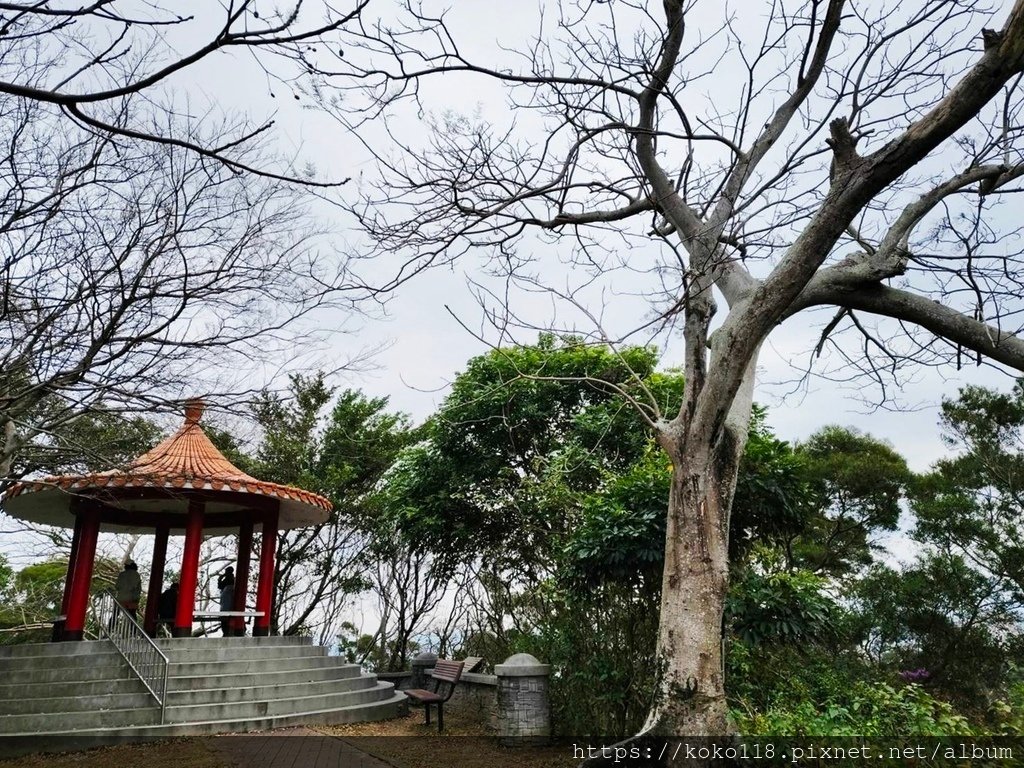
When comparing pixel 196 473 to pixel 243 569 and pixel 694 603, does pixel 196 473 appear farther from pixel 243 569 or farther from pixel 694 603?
pixel 694 603

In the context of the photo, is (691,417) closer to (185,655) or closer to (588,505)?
(588,505)

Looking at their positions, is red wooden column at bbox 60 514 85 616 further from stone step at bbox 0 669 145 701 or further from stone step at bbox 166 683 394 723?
stone step at bbox 166 683 394 723

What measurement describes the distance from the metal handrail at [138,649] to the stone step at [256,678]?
0.89 feet

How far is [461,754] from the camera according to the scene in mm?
7711

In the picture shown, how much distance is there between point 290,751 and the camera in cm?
752

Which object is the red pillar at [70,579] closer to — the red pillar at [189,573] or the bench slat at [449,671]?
the red pillar at [189,573]

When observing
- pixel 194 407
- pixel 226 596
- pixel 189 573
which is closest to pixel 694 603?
pixel 194 407

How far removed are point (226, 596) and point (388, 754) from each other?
668 centimetres

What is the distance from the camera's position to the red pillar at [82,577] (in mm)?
10625

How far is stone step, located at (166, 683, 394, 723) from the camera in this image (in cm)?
863

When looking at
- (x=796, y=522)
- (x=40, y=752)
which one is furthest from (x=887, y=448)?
(x=40, y=752)

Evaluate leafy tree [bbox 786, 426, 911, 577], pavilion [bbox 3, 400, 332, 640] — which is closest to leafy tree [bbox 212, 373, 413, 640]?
pavilion [bbox 3, 400, 332, 640]

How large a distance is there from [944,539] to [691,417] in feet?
31.2

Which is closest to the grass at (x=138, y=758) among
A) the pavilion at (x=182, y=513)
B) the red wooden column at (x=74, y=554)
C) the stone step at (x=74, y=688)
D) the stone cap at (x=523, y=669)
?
the stone step at (x=74, y=688)
